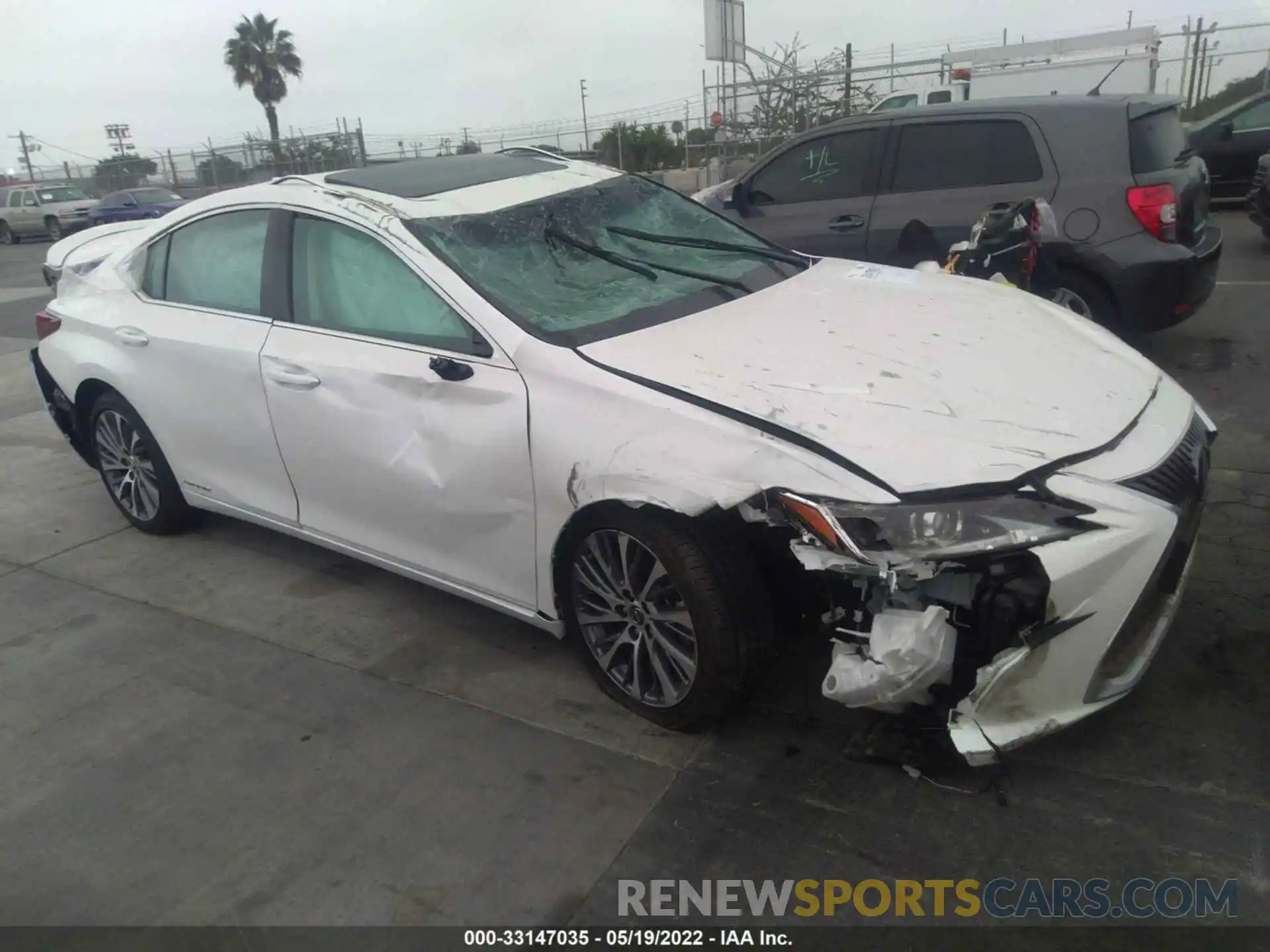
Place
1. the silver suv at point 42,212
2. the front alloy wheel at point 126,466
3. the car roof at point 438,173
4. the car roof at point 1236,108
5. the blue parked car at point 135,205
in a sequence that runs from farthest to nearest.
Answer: the silver suv at point 42,212
the blue parked car at point 135,205
the car roof at point 1236,108
the front alloy wheel at point 126,466
the car roof at point 438,173

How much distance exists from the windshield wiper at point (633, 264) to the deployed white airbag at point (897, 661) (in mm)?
1561

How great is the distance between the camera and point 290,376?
3.69 m

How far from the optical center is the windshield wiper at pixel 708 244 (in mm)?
3928

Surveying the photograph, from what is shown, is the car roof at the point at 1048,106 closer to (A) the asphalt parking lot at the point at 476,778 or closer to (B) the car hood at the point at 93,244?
(A) the asphalt parking lot at the point at 476,778

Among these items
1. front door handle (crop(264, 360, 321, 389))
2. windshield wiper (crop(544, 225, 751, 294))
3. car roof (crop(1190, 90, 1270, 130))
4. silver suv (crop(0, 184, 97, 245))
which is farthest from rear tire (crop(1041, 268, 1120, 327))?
silver suv (crop(0, 184, 97, 245))

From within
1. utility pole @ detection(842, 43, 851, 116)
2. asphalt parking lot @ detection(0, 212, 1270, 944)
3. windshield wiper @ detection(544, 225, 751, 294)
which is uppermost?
utility pole @ detection(842, 43, 851, 116)

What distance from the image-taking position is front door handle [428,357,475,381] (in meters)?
3.16

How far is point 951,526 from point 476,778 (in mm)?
1560

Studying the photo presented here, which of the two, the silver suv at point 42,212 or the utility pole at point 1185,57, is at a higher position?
the utility pole at point 1185,57

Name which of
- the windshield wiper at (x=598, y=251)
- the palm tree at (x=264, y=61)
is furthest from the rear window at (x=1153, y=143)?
the palm tree at (x=264, y=61)

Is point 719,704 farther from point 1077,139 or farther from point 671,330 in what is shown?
point 1077,139

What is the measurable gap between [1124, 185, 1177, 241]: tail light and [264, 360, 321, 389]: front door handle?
483 cm

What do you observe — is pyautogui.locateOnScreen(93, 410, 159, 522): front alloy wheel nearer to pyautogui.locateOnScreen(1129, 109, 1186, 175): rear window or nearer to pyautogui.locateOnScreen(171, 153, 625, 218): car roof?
pyautogui.locateOnScreen(171, 153, 625, 218): car roof

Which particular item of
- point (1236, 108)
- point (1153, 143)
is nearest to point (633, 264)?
point (1153, 143)
